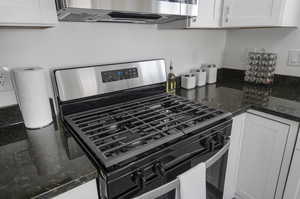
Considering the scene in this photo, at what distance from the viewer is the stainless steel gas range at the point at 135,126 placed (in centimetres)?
71

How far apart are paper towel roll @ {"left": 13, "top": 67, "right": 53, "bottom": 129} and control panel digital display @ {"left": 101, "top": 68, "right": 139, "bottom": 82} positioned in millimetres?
346

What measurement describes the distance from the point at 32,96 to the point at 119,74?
50 cm

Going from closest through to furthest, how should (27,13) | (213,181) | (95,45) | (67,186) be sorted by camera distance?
1. (67,186)
2. (27,13)
3. (213,181)
4. (95,45)

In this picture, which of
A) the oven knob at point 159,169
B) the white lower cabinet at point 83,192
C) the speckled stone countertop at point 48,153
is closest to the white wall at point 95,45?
the speckled stone countertop at point 48,153

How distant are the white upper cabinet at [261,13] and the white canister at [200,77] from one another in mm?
410

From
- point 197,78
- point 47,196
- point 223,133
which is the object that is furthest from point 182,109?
point 47,196

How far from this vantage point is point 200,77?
169 cm

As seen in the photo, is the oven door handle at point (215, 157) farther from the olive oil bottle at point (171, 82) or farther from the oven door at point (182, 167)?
the olive oil bottle at point (171, 82)

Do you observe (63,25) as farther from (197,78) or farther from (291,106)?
(291,106)

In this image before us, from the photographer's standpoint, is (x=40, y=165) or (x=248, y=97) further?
(x=248, y=97)

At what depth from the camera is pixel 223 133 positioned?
1051mm

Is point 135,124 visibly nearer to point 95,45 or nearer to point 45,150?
point 45,150

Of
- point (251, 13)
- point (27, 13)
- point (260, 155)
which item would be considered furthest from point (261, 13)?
point (27, 13)

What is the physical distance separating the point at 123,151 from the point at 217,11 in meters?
1.24
